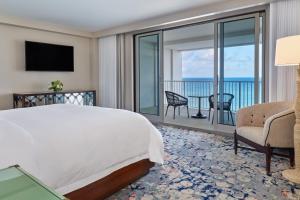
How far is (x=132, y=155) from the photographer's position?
2316 millimetres

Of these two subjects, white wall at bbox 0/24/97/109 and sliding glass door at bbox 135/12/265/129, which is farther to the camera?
→ white wall at bbox 0/24/97/109

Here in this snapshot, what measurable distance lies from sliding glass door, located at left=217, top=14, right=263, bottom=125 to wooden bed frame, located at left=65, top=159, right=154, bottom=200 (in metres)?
2.47

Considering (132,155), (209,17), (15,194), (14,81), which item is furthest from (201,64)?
(15,194)

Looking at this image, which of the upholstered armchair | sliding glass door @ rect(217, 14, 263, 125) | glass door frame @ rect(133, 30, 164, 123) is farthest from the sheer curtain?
the upholstered armchair

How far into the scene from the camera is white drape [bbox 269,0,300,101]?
3.41 metres

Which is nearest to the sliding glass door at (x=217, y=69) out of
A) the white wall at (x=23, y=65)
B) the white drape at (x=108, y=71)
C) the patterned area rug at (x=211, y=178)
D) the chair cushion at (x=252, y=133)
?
the white drape at (x=108, y=71)

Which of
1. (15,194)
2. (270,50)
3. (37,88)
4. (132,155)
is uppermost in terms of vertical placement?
(270,50)

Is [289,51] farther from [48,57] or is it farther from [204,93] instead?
[204,93]

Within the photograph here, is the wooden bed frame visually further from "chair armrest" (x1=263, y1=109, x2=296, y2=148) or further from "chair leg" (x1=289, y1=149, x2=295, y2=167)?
"chair leg" (x1=289, y1=149, x2=295, y2=167)

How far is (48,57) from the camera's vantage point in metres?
5.65

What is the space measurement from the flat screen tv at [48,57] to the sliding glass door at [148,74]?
1.75 m

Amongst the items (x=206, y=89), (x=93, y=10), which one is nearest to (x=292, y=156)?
(x=93, y=10)

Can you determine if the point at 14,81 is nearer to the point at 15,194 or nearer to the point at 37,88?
the point at 37,88

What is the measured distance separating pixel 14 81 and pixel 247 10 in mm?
4910
